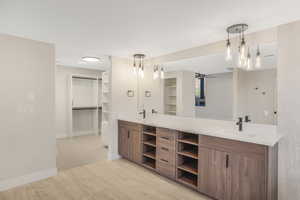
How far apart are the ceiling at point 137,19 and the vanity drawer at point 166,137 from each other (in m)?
1.45

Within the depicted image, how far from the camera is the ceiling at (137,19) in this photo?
167 cm

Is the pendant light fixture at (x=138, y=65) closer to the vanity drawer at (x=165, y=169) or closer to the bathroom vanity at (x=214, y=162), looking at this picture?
the bathroom vanity at (x=214, y=162)

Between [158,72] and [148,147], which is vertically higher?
[158,72]

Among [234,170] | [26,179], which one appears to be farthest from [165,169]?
[26,179]

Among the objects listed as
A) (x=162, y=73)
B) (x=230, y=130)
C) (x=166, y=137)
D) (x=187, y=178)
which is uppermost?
(x=162, y=73)

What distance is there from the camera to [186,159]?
2844mm

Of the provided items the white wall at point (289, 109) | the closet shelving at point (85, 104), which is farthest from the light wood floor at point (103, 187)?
the closet shelving at point (85, 104)

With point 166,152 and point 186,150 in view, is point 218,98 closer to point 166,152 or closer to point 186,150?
point 186,150

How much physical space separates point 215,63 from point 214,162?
5.26 ft

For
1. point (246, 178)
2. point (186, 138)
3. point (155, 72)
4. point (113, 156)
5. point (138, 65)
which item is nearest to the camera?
point (246, 178)

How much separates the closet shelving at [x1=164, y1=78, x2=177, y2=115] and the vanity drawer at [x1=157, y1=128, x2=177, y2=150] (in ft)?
2.36

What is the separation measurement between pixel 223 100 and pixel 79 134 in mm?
4889

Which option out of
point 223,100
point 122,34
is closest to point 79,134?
point 122,34

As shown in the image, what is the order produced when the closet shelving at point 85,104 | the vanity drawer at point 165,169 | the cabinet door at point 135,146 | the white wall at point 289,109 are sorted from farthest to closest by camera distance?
the closet shelving at point 85,104
the cabinet door at point 135,146
the vanity drawer at point 165,169
the white wall at point 289,109
